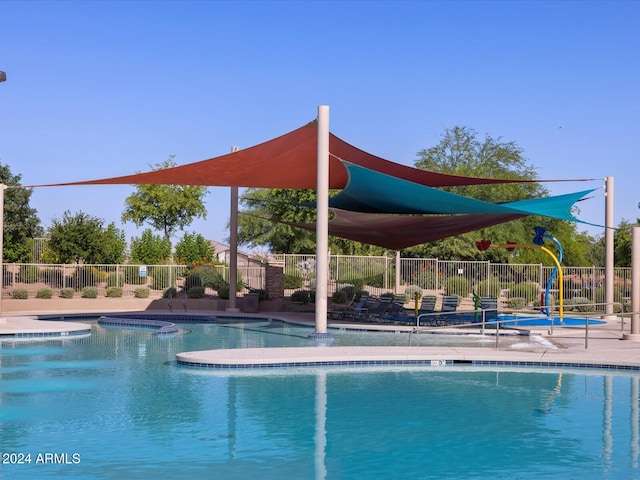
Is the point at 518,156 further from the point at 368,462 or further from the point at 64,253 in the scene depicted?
the point at 368,462

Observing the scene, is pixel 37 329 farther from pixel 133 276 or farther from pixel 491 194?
pixel 491 194

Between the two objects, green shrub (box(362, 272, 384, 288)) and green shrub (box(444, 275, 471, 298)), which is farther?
green shrub (box(362, 272, 384, 288))

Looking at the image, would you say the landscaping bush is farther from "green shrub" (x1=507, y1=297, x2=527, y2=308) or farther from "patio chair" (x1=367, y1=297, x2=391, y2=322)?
"green shrub" (x1=507, y1=297, x2=527, y2=308)

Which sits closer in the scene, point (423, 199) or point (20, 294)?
point (423, 199)

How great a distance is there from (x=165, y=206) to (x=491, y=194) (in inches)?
785

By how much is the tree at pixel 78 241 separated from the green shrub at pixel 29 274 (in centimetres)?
384

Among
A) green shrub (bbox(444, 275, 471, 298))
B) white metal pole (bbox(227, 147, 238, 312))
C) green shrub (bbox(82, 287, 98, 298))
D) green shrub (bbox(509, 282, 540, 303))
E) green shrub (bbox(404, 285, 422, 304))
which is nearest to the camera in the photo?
white metal pole (bbox(227, 147, 238, 312))

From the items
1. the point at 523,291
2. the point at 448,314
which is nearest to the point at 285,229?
the point at 523,291

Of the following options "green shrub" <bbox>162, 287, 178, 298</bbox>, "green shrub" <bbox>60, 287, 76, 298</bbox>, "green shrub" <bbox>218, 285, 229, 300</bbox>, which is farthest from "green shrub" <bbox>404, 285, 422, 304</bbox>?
"green shrub" <bbox>60, 287, 76, 298</bbox>

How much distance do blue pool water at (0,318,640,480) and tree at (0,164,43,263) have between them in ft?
64.3

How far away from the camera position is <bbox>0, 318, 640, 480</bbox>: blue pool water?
704 cm

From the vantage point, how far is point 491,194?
3766cm

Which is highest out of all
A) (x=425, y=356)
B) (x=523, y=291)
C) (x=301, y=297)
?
(x=523, y=291)

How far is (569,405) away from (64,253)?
2454 cm
